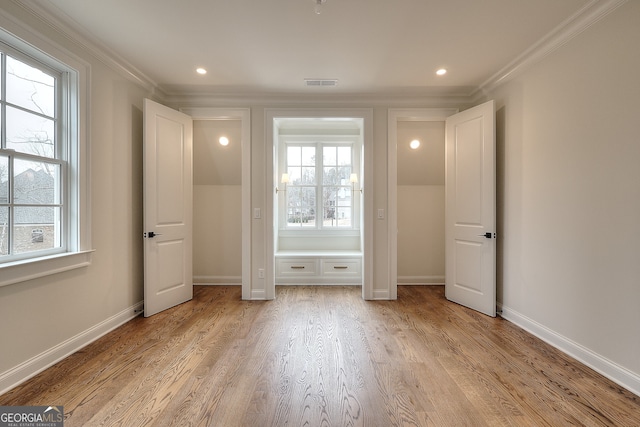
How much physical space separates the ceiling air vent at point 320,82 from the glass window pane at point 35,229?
264 cm

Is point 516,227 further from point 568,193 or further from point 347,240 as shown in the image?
point 347,240

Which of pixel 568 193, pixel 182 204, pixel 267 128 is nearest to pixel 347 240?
pixel 267 128

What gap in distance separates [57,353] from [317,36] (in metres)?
3.22

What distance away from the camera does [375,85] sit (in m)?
3.24

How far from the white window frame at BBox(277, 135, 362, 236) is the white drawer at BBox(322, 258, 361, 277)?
627 mm

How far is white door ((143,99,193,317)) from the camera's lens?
9.73 feet

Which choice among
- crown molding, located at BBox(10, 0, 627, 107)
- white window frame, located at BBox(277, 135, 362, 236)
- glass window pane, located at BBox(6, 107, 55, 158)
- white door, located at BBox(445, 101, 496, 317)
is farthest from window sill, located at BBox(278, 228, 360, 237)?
glass window pane, located at BBox(6, 107, 55, 158)

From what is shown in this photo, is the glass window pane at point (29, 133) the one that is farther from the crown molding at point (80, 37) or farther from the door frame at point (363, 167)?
the door frame at point (363, 167)

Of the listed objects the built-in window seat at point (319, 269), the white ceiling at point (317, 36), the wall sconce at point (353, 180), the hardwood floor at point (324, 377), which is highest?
the white ceiling at point (317, 36)

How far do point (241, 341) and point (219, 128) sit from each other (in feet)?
9.46

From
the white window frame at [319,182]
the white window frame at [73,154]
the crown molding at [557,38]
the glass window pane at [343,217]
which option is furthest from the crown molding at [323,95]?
the glass window pane at [343,217]

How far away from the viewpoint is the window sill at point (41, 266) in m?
1.76

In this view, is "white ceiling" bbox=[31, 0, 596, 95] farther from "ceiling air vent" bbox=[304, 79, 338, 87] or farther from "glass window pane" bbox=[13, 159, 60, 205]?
"glass window pane" bbox=[13, 159, 60, 205]

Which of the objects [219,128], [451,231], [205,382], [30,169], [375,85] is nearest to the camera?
[205,382]
